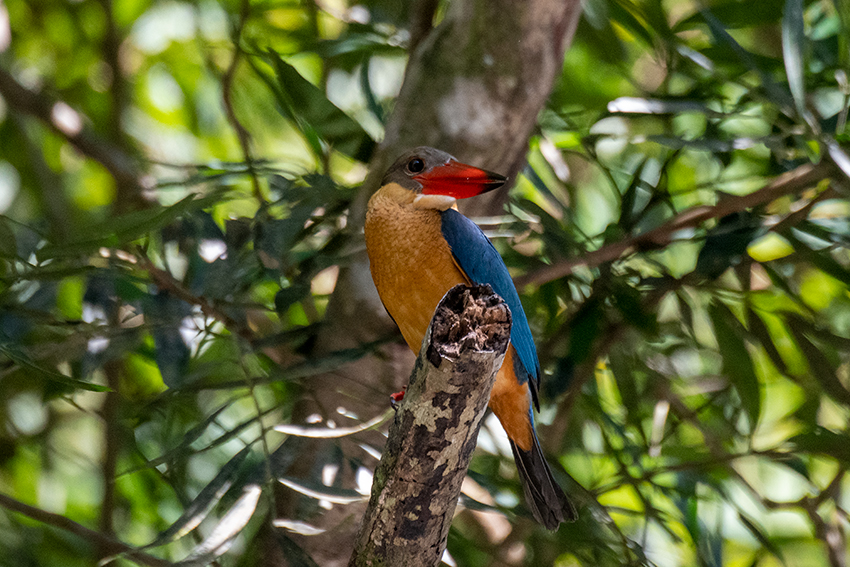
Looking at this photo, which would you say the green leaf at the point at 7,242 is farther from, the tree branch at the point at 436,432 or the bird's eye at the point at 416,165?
the tree branch at the point at 436,432

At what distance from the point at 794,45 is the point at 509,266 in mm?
1159

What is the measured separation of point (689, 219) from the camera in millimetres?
2436

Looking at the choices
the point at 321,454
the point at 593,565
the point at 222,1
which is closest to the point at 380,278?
the point at 321,454

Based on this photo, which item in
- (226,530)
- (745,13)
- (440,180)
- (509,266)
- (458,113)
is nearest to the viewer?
(226,530)

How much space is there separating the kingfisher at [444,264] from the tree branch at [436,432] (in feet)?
2.66

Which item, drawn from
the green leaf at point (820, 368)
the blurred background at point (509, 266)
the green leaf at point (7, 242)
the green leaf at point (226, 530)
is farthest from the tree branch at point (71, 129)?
the green leaf at point (820, 368)

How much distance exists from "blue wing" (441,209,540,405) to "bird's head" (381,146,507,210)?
5cm

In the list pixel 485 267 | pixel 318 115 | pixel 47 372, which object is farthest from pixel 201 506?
pixel 318 115

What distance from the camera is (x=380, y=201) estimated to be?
2.11 m

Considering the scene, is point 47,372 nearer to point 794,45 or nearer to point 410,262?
point 410,262

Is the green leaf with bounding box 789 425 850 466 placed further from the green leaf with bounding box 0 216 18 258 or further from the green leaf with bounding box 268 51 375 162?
the green leaf with bounding box 0 216 18 258

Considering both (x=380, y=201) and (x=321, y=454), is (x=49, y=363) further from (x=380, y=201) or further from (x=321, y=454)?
(x=380, y=201)

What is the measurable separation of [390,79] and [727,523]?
2761 mm

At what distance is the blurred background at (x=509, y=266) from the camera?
6.86 feet
